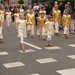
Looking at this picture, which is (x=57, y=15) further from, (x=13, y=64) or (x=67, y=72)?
(x=67, y=72)

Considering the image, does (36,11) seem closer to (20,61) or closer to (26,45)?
(26,45)

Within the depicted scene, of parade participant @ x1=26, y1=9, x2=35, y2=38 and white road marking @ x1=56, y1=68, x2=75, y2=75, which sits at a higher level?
parade participant @ x1=26, y1=9, x2=35, y2=38

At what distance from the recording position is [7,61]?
1029 centimetres

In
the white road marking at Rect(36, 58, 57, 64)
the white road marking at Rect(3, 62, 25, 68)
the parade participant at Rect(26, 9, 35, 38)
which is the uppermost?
the parade participant at Rect(26, 9, 35, 38)

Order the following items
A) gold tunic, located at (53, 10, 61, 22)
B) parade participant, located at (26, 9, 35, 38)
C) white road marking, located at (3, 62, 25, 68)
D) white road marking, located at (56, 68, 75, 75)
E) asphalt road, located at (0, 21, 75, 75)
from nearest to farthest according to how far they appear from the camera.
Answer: white road marking, located at (56, 68, 75, 75), asphalt road, located at (0, 21, 75, 75), white road marking, located at (3, 62, 25, 68), parade participant, located at (26, 9, 35, 38), gold tunic, located at (53, 10, 61, 22)

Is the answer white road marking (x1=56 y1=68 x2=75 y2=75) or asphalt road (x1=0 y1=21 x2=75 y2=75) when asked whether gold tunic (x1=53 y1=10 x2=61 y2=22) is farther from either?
white road marking (x1=56 y1=68 x2=75 y2=75)

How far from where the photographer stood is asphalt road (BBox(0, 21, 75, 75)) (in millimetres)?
8758

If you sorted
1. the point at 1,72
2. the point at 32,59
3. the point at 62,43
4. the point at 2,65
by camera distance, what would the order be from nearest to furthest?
the point at 1,72, the point at 2,65, the point at 32,59, the point at 62,43

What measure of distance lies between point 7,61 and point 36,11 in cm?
1193

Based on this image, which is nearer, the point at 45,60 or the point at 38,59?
the point at 45,60

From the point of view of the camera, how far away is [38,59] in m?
10.5

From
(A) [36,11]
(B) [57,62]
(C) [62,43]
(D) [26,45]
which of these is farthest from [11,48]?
(A) [36,11]

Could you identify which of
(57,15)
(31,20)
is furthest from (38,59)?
(57,15)

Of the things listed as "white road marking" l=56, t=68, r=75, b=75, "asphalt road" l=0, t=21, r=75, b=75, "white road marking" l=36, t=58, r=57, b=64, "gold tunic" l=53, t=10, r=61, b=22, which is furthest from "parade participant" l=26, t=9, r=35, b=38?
"white road marking" l=56, t=68, r=75, b=75
